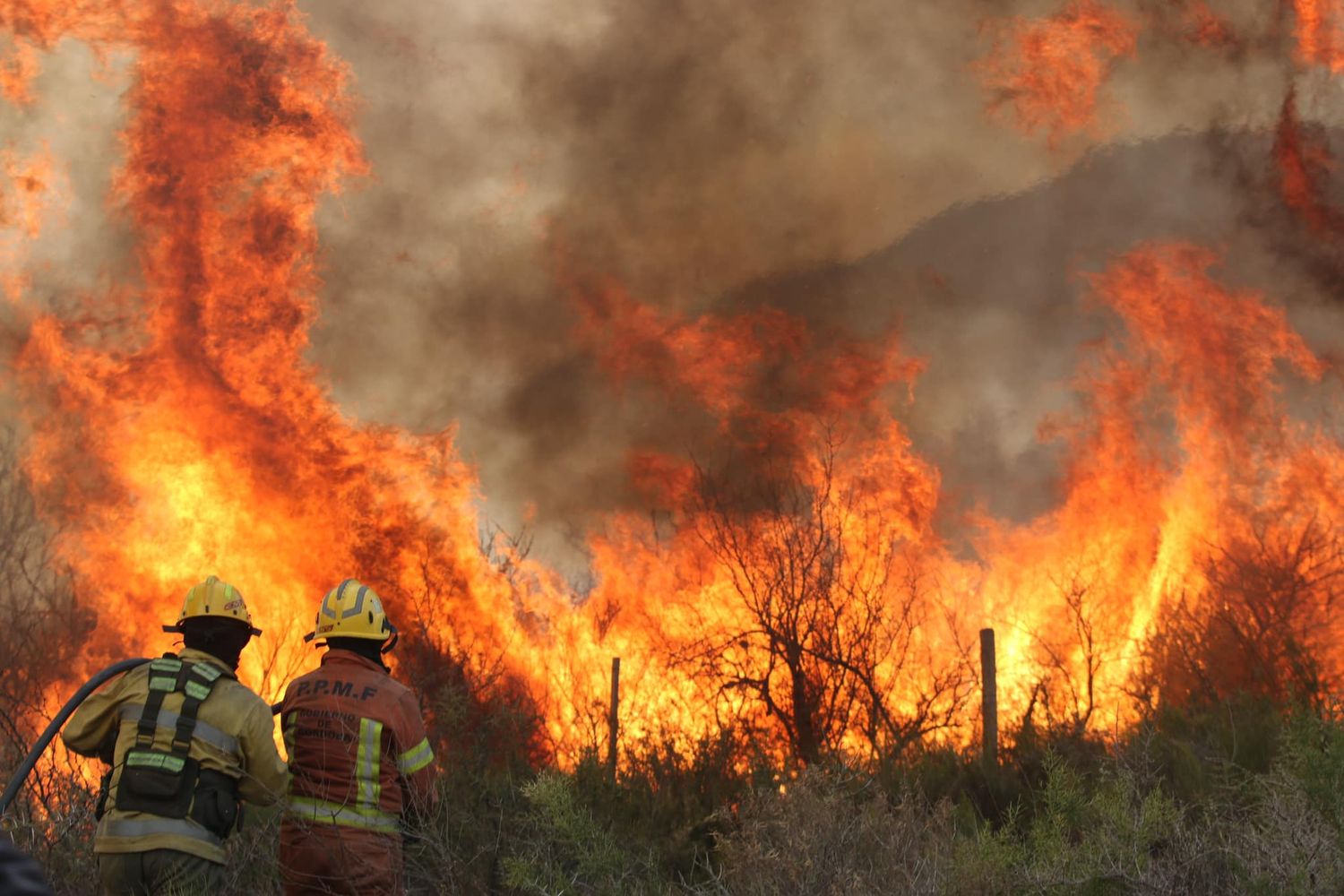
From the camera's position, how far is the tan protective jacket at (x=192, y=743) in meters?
5.06

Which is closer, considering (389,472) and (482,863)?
(482,863)

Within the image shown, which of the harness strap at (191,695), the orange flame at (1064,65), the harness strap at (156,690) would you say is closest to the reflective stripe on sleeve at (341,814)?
the harness strap at (191,695)

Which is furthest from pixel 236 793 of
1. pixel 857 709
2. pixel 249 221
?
pixel 249 221

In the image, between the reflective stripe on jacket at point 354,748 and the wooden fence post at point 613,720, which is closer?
the reflective stripe on jacket at point 354,748

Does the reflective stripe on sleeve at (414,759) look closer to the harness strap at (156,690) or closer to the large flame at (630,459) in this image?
the harness strap at (156,690)

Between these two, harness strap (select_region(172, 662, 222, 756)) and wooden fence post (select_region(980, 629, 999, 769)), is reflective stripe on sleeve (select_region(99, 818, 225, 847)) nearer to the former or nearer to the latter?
harness strap (select_region(172, 662, 222, 756))

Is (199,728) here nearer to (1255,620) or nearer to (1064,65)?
(1255,620)

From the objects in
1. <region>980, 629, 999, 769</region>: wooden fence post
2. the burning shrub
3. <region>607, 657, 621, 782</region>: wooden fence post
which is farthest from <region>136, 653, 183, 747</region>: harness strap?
the burning shrub

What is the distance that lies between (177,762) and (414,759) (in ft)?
3.13

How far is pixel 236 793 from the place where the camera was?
17.4 feet

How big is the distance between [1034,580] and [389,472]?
8.13m

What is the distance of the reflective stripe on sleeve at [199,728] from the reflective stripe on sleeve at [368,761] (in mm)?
558

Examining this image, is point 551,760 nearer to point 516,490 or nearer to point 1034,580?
point 516,490

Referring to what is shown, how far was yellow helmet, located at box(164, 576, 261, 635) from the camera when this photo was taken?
5.39 m
